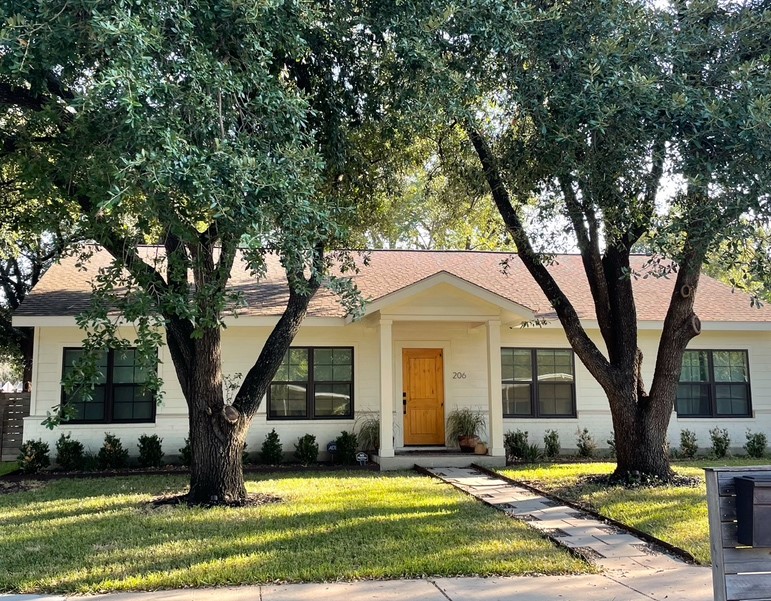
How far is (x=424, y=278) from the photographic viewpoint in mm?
12992

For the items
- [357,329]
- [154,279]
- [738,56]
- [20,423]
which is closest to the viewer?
[154,279]

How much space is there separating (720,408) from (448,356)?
6326mm

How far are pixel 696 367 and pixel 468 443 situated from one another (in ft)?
19.1

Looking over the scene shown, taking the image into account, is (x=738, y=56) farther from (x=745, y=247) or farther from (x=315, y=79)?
(x=315, y=79)

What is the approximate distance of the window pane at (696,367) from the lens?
49.4 ft

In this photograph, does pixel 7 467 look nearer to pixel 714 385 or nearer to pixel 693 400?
pixel 693 400

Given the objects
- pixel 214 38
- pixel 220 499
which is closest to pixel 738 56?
pixel 214 38

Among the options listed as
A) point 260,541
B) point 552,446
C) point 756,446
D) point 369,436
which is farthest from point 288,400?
point 756,446

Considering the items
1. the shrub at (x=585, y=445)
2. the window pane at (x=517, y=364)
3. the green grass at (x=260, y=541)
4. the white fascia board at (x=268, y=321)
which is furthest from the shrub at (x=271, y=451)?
the shrub at (x=585, y=445)

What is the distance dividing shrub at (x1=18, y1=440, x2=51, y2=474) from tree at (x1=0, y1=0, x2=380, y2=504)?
6.42m

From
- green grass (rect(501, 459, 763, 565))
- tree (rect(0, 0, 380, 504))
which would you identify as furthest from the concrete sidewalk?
tree (rect(0, 0, 380, 504))

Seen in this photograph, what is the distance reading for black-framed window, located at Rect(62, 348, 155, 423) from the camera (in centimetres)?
1343

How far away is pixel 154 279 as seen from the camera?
6.84 meters

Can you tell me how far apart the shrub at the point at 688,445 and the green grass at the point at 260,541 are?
6.93 meters
